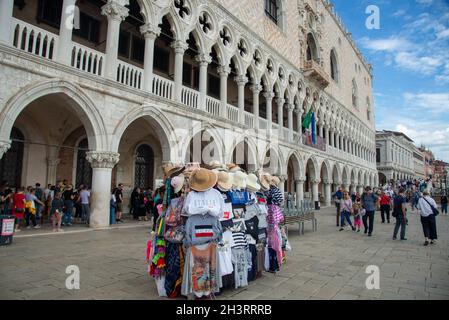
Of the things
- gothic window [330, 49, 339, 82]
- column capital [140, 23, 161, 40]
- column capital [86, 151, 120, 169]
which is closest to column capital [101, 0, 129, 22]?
column capital [140, 23, 161, 40]

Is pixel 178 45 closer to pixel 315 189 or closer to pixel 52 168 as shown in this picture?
pixel 52 168

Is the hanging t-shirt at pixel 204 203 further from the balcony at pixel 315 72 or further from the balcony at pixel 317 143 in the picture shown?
the balcony at pixel 315 72

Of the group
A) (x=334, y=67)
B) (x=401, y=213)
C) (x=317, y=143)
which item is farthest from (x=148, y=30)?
(x=334, y=67)

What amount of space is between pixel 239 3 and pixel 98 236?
544 inches

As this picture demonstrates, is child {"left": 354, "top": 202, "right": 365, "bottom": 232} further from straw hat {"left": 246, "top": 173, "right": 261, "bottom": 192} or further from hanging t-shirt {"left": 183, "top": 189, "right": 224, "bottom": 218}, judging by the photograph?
hanging t-shirt {"left": 183, "top": 189, "right": 224, "bottom": 218}

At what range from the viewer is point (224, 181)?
3.77 metres

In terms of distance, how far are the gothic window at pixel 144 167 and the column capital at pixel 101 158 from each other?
17.4ft

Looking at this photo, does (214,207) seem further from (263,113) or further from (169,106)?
(263,113)

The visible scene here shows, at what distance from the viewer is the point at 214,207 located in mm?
3406

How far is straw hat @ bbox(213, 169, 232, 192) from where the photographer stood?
12.2ft

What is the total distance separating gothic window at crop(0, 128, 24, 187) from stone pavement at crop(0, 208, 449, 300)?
4510 mm

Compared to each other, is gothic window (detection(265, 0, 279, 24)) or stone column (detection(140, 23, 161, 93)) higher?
gothic window (detection(265, 0, 279, 24))

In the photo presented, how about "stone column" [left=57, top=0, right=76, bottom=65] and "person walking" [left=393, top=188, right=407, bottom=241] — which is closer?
"person walking" [left=393, top=188, right=407, bottom=241]

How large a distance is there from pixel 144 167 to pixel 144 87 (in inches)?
220
